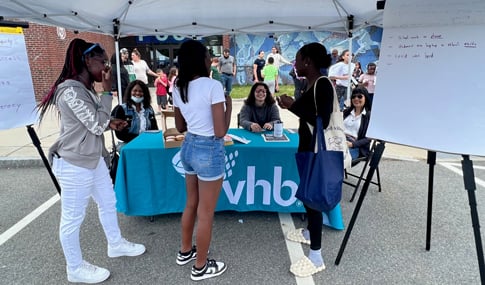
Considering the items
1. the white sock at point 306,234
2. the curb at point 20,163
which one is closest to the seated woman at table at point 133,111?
the curb at point 20,163

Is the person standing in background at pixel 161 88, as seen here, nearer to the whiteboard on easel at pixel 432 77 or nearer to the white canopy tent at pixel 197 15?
the white canopy tent at pixel 197 15

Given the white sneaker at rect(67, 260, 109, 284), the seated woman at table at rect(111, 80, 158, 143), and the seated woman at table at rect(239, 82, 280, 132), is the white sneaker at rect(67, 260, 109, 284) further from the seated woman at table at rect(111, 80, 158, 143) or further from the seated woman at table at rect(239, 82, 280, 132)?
the seated woman at table at rect(239, 82, 280, 132)

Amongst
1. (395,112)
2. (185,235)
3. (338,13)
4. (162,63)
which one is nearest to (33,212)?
(185,235)

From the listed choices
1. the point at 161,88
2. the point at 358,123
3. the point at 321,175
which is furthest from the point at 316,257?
the point at 161,88

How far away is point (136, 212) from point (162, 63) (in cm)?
1510

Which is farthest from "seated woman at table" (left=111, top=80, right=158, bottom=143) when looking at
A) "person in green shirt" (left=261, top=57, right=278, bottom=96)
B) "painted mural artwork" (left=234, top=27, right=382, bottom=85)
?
"painted mural artwork" (left=234, top=27, right=382, bottom=85)

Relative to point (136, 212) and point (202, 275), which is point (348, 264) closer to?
point (202, 275)

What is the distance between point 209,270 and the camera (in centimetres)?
241

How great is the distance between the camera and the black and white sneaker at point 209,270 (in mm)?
2355

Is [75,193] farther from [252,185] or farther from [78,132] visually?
[252,185]

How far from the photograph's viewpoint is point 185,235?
2453 mm

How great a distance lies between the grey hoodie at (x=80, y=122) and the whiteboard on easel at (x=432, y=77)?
1.86m

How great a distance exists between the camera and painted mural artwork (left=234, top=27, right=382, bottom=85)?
16.2m

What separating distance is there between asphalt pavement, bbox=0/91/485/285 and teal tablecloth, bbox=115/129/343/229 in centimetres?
18
